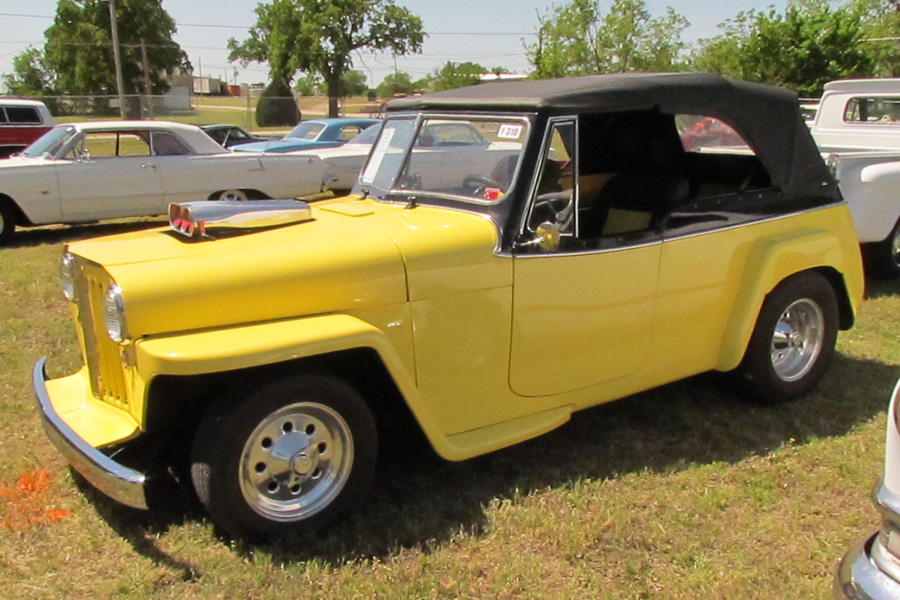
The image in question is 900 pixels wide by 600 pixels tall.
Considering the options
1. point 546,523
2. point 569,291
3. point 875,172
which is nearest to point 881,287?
point 875,172

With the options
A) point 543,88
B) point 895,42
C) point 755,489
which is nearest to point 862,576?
point 755,489

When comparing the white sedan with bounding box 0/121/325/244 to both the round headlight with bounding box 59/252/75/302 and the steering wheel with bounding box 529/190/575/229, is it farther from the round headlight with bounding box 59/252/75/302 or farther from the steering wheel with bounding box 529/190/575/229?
the steering wheel with bounding box 529/190/575/229

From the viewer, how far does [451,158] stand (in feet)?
12.5

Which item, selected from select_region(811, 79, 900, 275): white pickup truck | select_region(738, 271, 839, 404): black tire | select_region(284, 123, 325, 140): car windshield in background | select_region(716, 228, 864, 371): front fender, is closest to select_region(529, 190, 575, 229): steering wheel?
select_region(716, 228, 864, 371): front fender

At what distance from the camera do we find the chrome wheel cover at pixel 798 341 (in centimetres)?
445

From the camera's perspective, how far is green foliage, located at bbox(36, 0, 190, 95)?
44.3 m

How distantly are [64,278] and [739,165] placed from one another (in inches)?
145

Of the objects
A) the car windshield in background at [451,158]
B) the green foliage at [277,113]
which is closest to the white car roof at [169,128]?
the car windshield in background at [451,158]

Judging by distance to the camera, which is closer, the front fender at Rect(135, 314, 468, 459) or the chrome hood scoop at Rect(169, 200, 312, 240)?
the front fender at Rect(135, 314, 468, 459)

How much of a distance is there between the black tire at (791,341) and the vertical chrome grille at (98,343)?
3.20 metres

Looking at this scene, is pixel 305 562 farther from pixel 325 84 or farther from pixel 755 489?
pixel 325 84

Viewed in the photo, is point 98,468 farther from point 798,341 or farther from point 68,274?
point 798,341

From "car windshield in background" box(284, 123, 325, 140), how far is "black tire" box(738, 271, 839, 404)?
500 inches

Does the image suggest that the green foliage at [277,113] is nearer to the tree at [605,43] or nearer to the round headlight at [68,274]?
the tree at [605,43]
